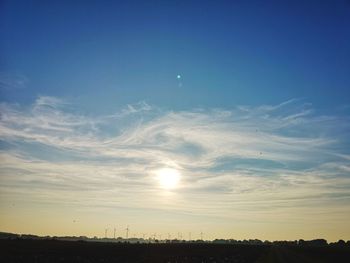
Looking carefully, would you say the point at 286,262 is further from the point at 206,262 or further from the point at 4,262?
the point at 4,262

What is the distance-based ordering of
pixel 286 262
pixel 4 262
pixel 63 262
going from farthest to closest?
1. pixel 286 262
2. pixel 63 262
3. pixel 4 262

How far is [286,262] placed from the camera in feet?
216

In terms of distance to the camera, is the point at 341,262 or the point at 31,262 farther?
the point at 341,262

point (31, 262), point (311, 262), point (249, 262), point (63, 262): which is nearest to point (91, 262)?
point (63, 262)

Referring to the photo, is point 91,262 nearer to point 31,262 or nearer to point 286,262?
point 31,262

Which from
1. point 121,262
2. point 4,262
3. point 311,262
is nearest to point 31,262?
point 4,262

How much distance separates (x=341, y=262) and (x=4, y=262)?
55623mm

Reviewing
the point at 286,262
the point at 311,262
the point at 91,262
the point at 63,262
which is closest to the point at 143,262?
the point at 91,262

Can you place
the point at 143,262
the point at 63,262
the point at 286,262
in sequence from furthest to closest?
1. the point at 286,262
2. the point at 143,262
3. the point at 63,262

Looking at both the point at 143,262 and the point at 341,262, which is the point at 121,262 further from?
the point at 341,262

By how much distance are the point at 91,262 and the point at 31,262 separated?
26.7 feet

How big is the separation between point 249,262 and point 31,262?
3272cm

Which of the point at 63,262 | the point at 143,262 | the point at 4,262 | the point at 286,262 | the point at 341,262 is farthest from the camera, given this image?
the point at 341,262

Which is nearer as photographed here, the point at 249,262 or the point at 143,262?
the point at 143,262
